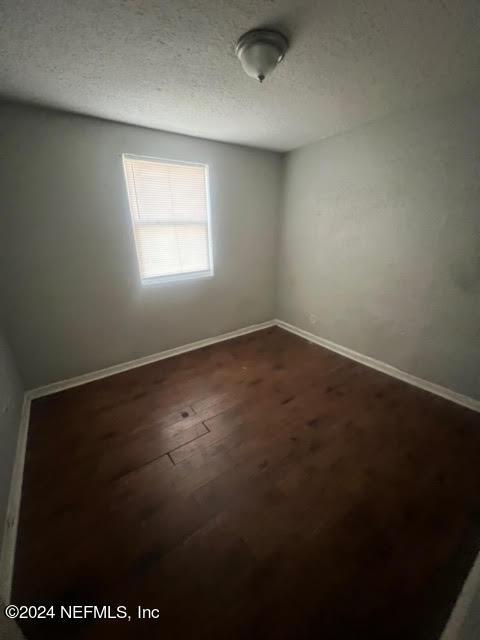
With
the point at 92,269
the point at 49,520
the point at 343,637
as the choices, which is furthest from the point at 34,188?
the point at 343,637

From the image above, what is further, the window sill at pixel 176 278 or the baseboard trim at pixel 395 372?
the window sill at pixel 176 278

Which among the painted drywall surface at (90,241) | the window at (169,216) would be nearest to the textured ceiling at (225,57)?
the painted drywall surface at (90,241)

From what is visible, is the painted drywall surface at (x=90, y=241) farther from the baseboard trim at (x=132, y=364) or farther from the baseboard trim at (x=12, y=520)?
the baseboard trim at (x=12, y=520)

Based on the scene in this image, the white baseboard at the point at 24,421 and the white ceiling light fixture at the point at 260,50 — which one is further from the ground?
the white ceiling light fixture at the point at 260,50

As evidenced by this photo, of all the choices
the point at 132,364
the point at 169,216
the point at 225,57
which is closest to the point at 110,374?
the point at 132,364

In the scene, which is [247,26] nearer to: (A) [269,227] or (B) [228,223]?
(B) [228,223]

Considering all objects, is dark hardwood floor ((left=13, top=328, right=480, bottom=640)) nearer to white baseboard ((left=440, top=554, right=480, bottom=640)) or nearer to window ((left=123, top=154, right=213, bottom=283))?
white baseboard ((left=440, top=554, right=480, bottom=640))

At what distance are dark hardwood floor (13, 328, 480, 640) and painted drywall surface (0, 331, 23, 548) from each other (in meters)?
0.14

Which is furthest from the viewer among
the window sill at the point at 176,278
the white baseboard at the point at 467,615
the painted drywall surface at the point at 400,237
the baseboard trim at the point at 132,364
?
the window sill at the point at 176,278

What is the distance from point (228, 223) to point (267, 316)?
1459 millimetres

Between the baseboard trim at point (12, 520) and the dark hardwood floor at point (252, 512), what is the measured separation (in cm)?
3

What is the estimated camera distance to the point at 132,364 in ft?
8.43

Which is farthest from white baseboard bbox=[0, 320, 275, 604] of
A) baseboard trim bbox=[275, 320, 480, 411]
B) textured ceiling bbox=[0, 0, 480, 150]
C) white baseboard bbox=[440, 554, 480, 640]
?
textured ceiling bbox=[0, 0, 480, 150]

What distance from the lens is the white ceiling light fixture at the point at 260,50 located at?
1.11 metres
